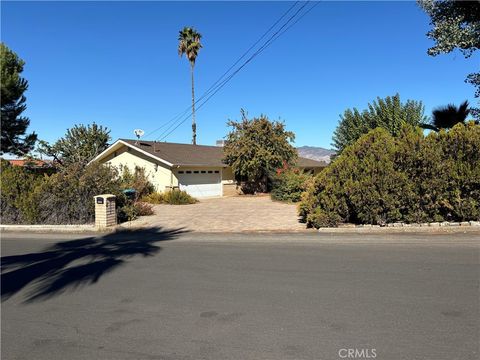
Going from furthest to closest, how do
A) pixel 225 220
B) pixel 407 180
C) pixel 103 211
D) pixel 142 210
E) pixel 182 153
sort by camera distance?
pixel 182 153
pixel 142 210
pixel 225 220
pixel 103 211
pixel 407 180

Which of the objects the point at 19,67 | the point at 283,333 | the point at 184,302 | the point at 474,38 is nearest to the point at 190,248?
the point at 184,302

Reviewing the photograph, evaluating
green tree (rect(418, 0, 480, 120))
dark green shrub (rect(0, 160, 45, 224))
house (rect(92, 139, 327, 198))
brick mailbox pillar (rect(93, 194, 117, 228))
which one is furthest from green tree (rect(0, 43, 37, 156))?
green tree (rect(418, 0, 480, 120))

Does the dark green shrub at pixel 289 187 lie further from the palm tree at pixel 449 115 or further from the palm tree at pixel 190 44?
the palm tree at pixel 190 44

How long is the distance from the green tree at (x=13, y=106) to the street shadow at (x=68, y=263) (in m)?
17.9

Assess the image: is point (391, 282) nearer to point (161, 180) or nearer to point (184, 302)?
point (184, 302)

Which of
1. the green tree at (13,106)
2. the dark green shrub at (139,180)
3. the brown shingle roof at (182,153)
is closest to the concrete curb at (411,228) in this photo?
the dark green shrub at (139,180)

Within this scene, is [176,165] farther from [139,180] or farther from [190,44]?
[190,44]

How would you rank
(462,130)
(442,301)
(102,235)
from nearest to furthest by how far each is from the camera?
(442,301)
(462,130)
(102,235)

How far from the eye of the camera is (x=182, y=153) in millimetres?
29766

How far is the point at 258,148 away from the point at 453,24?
17.4 metres

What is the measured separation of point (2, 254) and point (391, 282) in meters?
8.53

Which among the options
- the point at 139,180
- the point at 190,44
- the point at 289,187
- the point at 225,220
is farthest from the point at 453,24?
the point at 190,44

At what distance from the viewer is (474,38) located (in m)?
11.8

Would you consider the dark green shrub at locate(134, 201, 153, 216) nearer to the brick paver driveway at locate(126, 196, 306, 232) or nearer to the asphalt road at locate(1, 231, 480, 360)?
the brick paver driveway at locate(126, 196, 306, 232)
